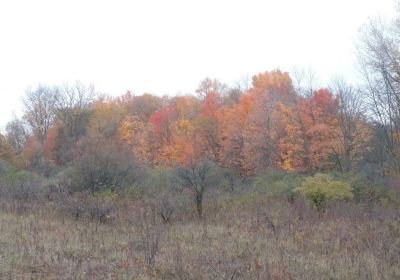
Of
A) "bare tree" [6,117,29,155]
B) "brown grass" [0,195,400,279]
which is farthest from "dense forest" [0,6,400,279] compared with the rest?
"bare tree" [6,117,29,155]

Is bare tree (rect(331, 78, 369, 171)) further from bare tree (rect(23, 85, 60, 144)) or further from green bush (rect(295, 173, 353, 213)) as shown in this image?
bare tree (rect(23, 85, 60, 144))

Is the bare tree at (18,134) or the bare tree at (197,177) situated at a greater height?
the bare tree at (18,134)

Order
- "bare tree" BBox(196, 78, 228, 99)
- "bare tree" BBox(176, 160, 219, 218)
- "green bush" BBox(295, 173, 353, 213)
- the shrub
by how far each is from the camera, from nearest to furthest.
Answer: "bare tree" BBox(176, 160, 219, 218) < "green bush" BBox(295, 173, 353, 213) < the shrub < "bare tree" BBox(196, 78, 228, 99)

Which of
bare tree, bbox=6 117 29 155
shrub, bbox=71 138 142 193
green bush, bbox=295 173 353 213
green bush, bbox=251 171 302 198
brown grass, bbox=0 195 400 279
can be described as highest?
bare tree, bbox=6 117 29 155

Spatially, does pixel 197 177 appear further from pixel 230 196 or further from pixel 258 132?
pixel 258 132

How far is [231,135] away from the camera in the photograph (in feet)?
127

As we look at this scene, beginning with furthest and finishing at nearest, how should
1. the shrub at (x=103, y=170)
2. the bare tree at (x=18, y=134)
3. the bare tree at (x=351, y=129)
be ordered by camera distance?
the bare tree at (x=18, y=134) < the bare tree at (x=351, y=129) < the shrub at (x=103, y=170)

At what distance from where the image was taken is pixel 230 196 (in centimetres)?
2130

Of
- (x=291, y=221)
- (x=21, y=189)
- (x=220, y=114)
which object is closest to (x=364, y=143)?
(x=220, y=114)

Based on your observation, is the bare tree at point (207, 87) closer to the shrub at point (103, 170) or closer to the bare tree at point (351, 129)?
the bare tree at point (351, 129)

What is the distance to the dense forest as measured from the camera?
8.48 metres

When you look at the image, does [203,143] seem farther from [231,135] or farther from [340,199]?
[340,199]

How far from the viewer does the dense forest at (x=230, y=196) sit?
8.48 m

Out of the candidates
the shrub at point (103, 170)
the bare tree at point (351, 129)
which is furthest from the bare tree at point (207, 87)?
the shrub at point (103, 170)
